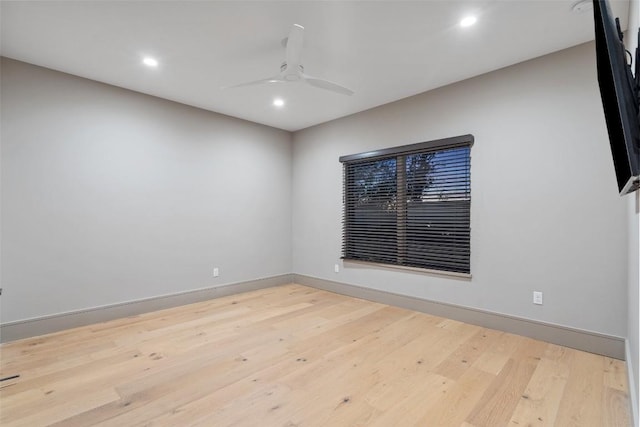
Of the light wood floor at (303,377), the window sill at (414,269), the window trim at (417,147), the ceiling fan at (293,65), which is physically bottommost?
the light wood floor at (303,377)

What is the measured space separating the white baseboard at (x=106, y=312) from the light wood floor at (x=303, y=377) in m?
0.11

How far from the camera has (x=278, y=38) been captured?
263cm

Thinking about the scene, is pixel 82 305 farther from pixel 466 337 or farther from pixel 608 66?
pixel 608 66

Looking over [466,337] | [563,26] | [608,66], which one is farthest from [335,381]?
[563,26]

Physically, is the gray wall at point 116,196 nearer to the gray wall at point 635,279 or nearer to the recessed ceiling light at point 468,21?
the recessed ceiling light at point 468,21

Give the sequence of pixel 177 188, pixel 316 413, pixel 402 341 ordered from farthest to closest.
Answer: pixel 177 188 → pixel 402 341 → pixel 316 413

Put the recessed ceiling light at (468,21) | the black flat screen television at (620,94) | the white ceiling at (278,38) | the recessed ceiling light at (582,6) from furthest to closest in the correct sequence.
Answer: the recessed ceiling light at (468,21)
the white ceiling at (278,38)
the recessed ceiling light at (582,6)
the black flat screen television at (620,94)

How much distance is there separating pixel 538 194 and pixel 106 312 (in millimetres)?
4671

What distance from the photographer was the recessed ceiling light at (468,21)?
2.36 metres

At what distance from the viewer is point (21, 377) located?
7.48 ft

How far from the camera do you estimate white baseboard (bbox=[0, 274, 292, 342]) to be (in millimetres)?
2941

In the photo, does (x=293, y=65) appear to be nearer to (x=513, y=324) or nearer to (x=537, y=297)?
(x=537, y=297)

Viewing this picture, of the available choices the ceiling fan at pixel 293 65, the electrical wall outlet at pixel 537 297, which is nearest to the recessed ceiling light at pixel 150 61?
the ceiling fan at pixel 293 65

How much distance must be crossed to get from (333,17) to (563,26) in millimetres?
1830
